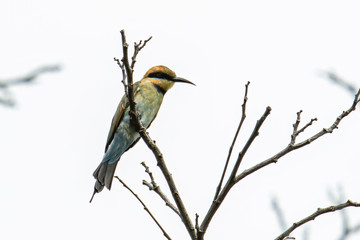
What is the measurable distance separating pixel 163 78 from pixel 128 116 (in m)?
0.88

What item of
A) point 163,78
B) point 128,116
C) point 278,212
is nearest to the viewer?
point 278,212

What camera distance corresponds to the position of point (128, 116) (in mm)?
5629

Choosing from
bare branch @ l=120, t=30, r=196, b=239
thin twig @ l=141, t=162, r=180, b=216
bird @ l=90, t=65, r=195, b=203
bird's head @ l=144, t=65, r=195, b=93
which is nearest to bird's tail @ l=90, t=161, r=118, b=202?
bird @ l=90, t=65, r=195, b=203

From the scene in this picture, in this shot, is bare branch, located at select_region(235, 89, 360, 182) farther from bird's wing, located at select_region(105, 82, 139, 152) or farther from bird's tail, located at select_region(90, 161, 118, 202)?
bird's wing, located at select_region(105, 82, 139, 152)

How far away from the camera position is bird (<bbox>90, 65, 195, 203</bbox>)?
5449mm

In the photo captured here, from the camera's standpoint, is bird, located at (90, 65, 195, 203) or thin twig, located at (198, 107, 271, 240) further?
bird, located at (90, 65, 195, 203)

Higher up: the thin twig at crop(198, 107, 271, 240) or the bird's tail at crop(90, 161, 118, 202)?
the bird's tail at crop(90, 161, 118, 202)

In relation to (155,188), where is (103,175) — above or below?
above

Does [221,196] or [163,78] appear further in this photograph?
[163,78]

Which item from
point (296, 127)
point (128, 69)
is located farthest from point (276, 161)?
point (128, 69)

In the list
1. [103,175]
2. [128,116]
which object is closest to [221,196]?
[103,175]

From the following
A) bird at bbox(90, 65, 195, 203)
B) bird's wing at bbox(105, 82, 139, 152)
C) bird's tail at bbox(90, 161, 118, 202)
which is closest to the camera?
bird's tail at bbox(90, 161, 118, 202)

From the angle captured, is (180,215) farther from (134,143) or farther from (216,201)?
(134,143)

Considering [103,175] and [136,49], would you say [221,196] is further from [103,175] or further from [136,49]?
[103,175]
